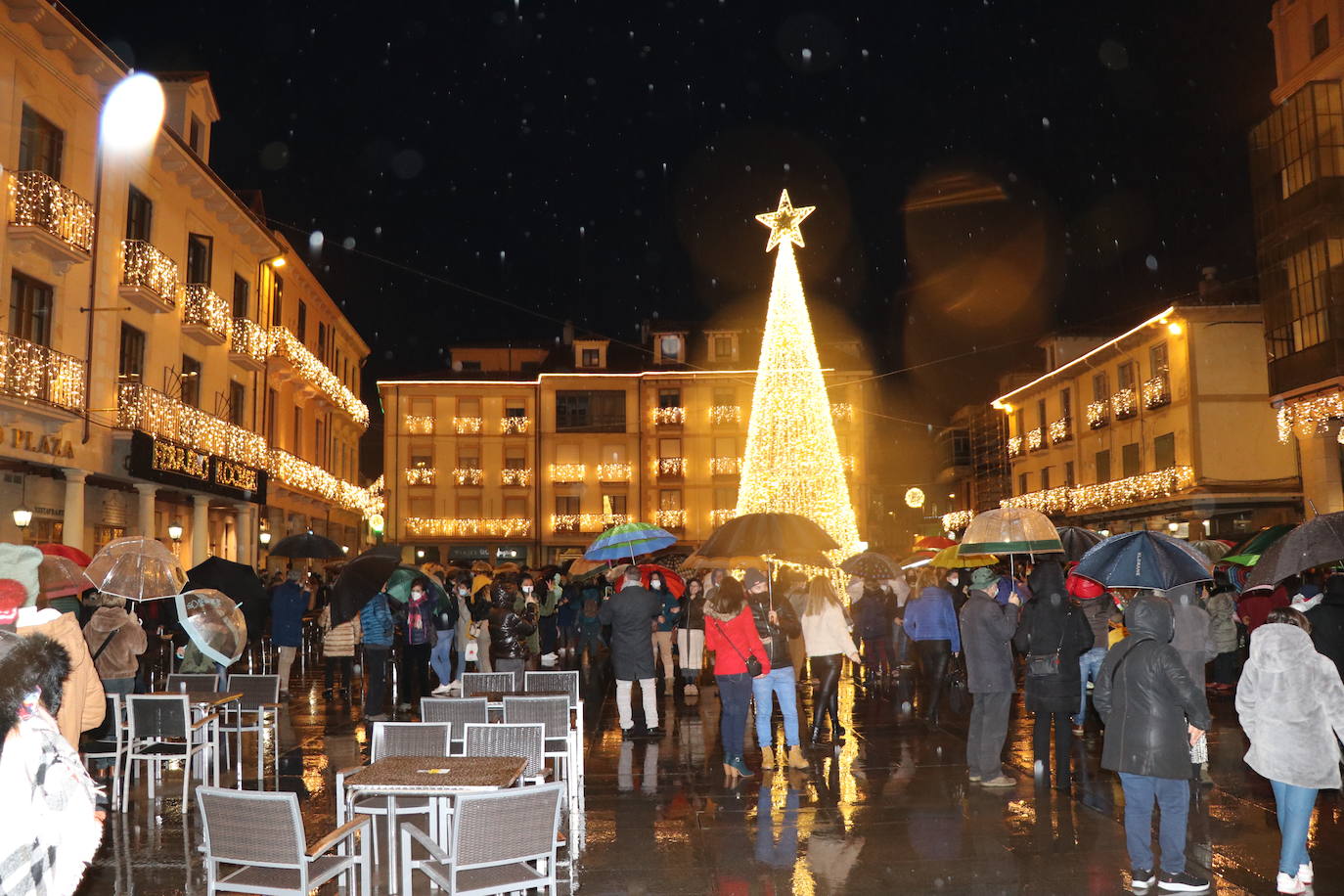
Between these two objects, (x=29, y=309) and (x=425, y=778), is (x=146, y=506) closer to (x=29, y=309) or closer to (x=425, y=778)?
(x=29, y=309)

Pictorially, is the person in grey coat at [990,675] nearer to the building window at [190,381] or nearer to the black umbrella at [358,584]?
the black umbrella at [358,584]

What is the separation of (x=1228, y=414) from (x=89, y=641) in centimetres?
3093

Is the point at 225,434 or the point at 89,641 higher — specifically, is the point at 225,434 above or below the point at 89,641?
above

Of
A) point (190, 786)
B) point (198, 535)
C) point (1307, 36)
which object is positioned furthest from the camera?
point (198, 535)

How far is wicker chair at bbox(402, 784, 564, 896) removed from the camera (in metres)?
4.75

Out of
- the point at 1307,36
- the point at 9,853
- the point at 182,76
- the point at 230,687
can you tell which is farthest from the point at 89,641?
the point at 1307,36

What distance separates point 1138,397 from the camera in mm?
35625

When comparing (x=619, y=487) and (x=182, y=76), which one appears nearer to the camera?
(x=182, y=76)

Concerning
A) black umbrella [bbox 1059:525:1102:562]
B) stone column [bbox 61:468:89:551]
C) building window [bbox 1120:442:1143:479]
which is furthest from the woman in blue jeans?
building window [bbox 1120:442:1143:479]

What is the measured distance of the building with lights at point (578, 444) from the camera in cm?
5159

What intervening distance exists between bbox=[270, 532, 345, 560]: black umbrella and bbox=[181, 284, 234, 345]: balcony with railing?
874cm

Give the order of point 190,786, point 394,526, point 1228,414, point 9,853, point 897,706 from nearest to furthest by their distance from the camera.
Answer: point 9,853 → point 190,786 → point 897,706 → point 1228,414 → point 394,526

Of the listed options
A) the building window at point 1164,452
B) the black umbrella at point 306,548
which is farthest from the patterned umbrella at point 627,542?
the building window at point 1164,452

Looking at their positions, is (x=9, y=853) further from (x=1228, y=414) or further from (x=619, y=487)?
(x=619, y=487)
